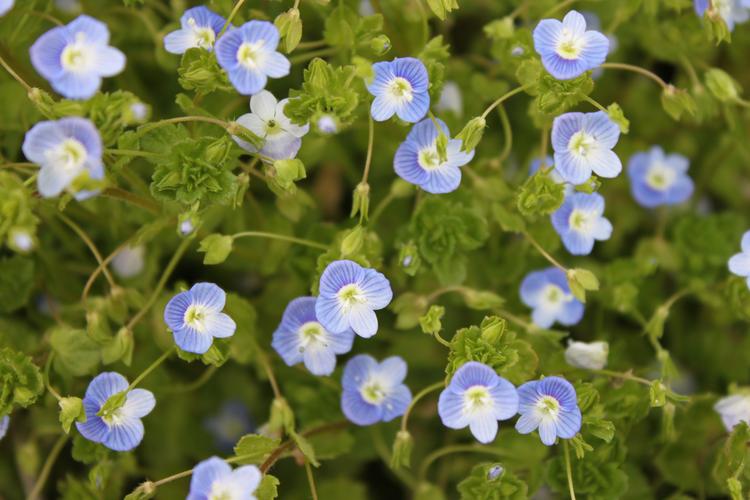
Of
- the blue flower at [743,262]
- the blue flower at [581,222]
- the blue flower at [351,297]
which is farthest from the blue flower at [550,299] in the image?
the blue flower at [351,297]

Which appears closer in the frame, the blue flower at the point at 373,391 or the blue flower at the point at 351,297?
the blue flower at the point at 351,297

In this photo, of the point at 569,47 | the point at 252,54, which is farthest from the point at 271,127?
the point at 569,47

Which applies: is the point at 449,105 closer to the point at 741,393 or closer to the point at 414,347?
the point at 414,347

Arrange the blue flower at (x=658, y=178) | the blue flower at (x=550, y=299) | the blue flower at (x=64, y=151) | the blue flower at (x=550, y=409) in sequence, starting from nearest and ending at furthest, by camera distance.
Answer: the blue flower at (x=64, y=151), the blue flower at (x=550, y=409), the blue flower at (x=550, y=299), the blue flower at (x=658, y=178)

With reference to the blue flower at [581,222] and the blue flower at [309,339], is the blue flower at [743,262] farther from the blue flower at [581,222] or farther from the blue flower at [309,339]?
the blue flower at [309,339]

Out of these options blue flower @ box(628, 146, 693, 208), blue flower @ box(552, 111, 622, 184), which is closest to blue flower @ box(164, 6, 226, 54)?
blue flower @ box(552, 111, 622, 184)

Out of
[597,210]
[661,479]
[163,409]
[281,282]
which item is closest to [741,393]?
[661,479]
